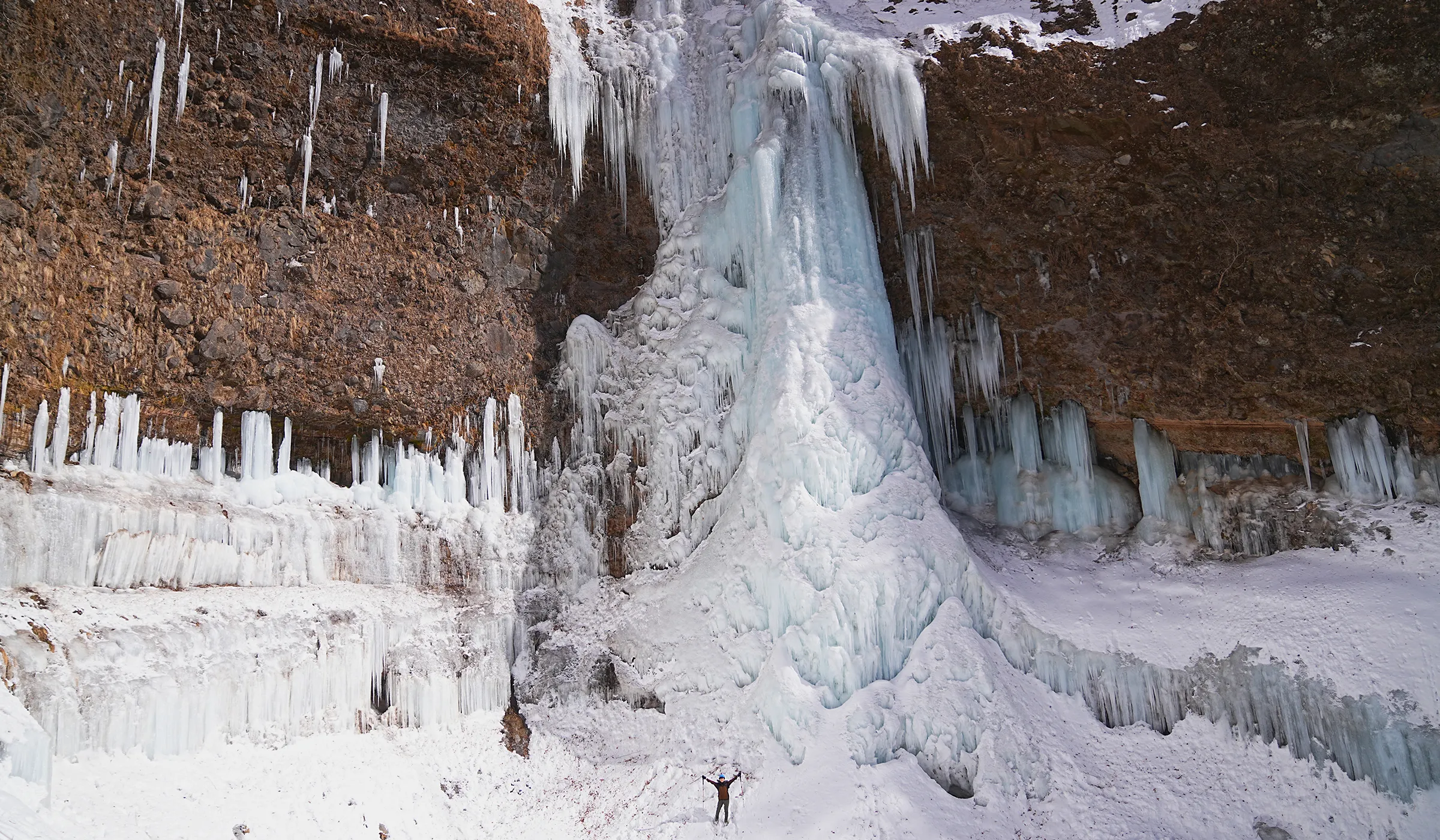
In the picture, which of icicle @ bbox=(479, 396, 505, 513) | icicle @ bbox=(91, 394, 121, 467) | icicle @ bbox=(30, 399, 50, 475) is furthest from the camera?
icicle @ bbox=(479, 396, 505, 513)

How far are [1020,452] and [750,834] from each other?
6.99 meters

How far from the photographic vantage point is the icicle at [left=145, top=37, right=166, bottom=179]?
36.2ft

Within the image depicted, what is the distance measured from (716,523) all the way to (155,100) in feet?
27.4

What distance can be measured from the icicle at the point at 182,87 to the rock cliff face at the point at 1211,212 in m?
8.76

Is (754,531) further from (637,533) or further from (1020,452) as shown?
(1020,452)

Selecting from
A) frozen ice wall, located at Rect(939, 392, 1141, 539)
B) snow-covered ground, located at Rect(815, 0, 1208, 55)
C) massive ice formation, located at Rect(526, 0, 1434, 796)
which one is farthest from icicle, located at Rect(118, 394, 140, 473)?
frozen ice wall, located at Rect(939, 392, 1141, 539)

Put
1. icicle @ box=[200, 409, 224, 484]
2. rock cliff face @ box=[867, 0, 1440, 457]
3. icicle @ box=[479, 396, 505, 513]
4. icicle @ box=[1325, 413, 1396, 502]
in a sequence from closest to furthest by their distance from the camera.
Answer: icicle @ box=[200, 409, 224, 484]
rock cliff face @ box=[867, 0, 1440, 457]
icicle @ box=[1325, 413, 1396, 502]
icicle @ box=[479, 396, 505, 513]

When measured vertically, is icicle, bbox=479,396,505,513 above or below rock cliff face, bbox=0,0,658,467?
below

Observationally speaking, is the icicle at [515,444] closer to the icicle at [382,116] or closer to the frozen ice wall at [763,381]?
the frozen ice wall at [763,381]

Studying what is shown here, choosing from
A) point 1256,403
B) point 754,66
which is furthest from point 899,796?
point 754,66

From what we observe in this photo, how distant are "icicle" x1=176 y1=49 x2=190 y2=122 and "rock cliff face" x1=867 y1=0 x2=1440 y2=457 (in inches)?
345

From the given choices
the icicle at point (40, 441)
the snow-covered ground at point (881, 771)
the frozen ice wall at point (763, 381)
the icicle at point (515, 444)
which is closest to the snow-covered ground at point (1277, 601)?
the snow-covered ground at point (881, 771)

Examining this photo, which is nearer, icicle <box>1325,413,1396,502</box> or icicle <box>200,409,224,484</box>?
icicle <box>200,409,224,484</box>

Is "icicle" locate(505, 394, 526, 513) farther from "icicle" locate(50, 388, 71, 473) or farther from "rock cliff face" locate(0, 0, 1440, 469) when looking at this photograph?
"icicle" locate(50, 388, 71, 473)
